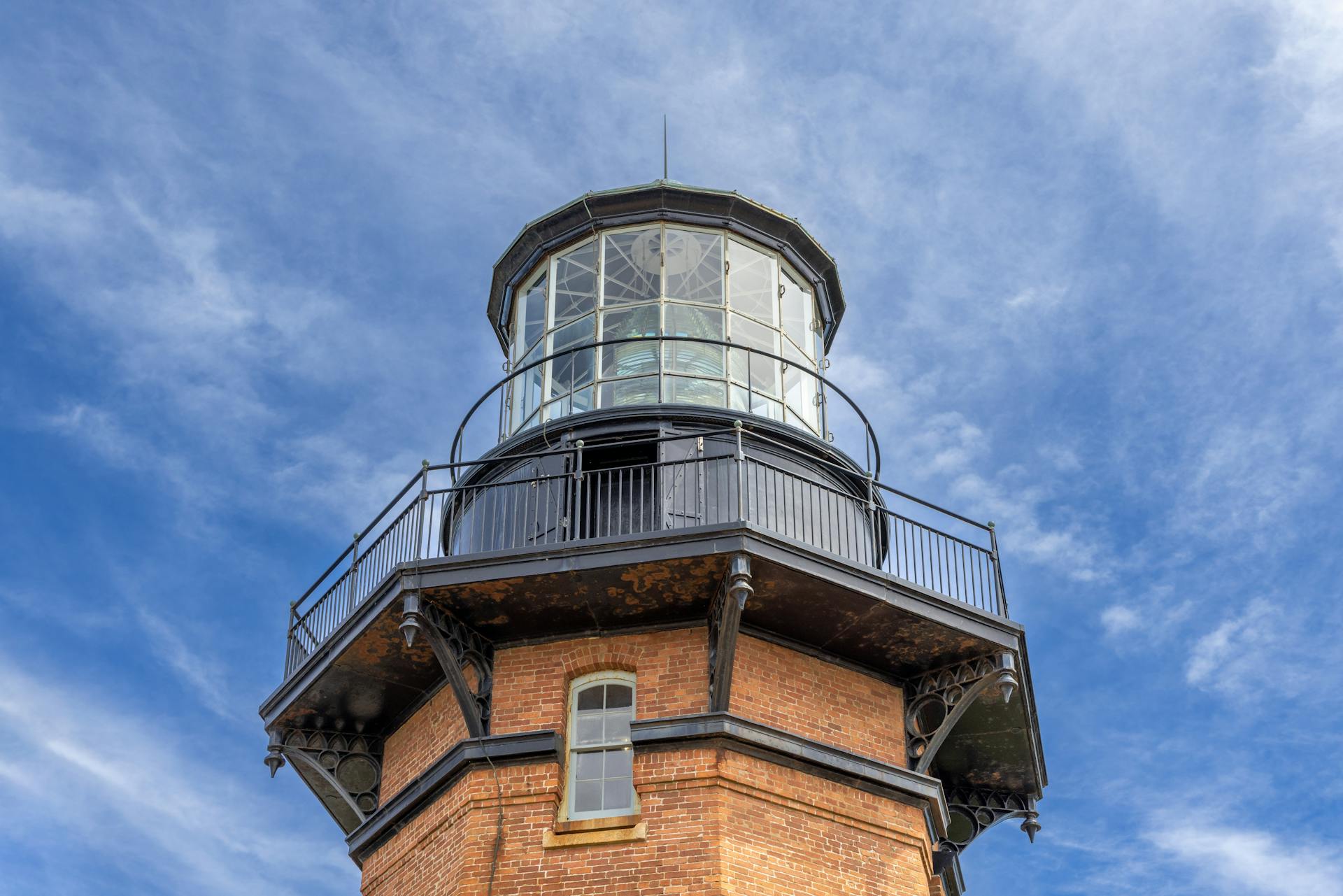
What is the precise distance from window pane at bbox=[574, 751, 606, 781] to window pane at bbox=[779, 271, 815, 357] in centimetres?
631

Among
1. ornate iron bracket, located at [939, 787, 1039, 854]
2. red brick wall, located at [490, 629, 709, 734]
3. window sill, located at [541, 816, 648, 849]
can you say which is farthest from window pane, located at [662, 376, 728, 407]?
ornate iron bracket, located at [939, 787, 1039, 854]

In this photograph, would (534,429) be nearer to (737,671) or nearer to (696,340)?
(696,340)

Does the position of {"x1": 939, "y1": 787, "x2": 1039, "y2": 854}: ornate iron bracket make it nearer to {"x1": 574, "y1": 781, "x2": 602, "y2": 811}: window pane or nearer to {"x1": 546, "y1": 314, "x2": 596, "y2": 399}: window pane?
{"x1": 574, "y1": 781, "x2": 602, "y2": 811}: window pane

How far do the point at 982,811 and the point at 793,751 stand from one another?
5109mm

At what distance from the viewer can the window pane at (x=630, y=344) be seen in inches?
786

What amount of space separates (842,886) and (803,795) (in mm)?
938

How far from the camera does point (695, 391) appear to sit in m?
19.7

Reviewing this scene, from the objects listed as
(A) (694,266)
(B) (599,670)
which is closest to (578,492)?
(B) (599,670)

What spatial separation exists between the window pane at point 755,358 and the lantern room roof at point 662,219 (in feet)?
4.17

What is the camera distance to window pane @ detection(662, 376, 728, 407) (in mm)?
19594

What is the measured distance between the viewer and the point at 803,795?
1705 cm

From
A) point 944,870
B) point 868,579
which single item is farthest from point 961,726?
point 868,579

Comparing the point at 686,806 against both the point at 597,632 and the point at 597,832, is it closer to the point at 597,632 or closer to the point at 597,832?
the point at 597,832

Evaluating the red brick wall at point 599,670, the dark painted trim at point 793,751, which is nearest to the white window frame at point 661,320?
the red brick wall at point 599,670
